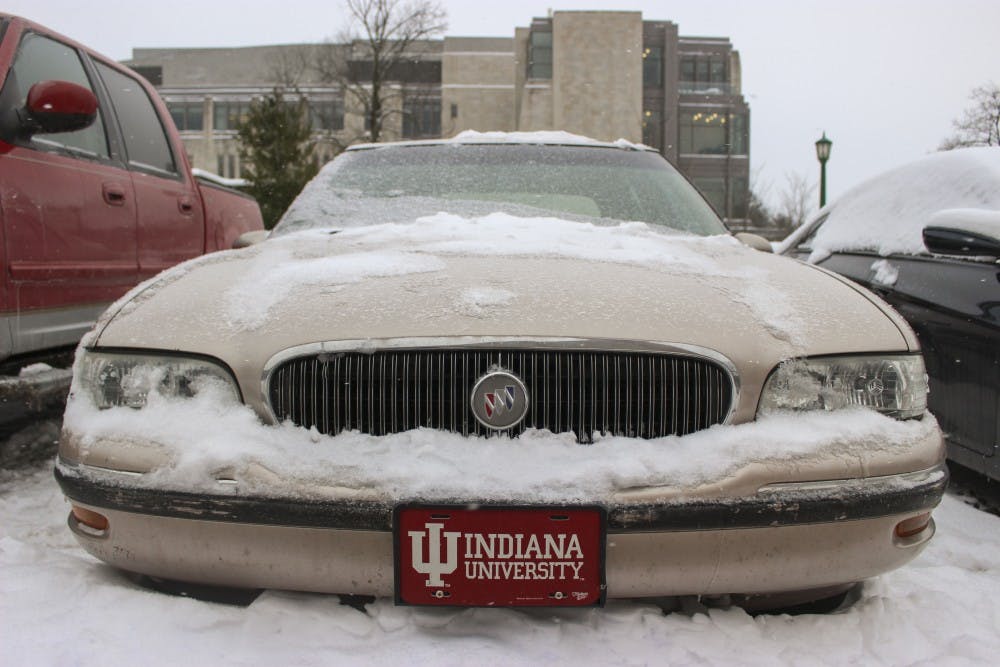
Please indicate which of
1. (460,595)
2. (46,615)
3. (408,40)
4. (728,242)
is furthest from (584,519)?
(408,40)

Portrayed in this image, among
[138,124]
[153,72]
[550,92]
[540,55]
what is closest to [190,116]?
[153,72]

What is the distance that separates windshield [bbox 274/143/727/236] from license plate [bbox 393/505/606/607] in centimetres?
138

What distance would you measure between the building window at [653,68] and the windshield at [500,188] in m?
43.7

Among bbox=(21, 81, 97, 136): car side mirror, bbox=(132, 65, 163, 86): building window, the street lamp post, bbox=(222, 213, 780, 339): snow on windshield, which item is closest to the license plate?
bbox=(222, 213, 780, 339): snow on windshield

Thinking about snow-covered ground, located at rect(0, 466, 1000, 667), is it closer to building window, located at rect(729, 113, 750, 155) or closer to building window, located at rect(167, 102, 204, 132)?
building window, located at rect(729, 113, 750, 155)

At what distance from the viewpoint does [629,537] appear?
57.2 inches

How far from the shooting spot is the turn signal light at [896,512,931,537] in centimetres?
161

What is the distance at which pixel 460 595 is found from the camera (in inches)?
57.6

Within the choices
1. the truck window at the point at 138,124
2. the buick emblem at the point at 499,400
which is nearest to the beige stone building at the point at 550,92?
the truck window at the point at 138,124

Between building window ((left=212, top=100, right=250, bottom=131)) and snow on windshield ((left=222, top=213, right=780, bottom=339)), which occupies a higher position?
building window ((left=212, top=100, right=250, bottom=131))

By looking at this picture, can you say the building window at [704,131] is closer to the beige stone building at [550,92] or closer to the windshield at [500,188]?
the beige stone building at [550,92]

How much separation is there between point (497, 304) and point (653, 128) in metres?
41.9

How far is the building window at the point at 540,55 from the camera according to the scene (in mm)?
39906

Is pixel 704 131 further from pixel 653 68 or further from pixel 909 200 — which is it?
pixel 909 200
